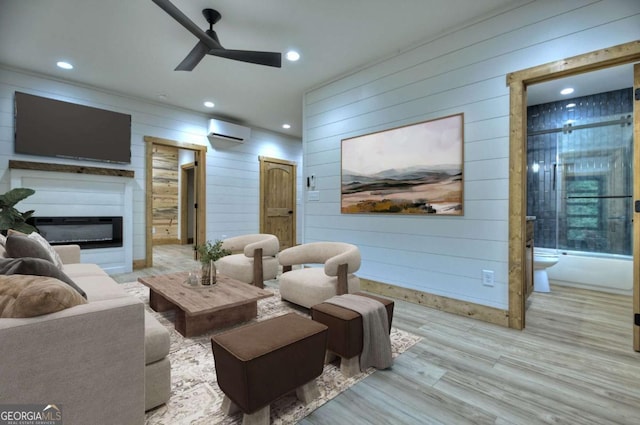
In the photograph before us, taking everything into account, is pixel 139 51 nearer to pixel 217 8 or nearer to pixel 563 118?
pixel 217 8

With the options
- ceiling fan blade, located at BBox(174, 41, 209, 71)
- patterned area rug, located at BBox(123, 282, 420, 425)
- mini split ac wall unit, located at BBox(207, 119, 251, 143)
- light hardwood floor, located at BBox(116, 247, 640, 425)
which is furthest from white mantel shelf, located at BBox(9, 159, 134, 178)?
light hardwood floor, located at BBox(116, 247, 640, 425)

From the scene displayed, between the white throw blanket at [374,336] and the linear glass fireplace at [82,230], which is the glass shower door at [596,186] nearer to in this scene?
the white throw blanket at [374,336]

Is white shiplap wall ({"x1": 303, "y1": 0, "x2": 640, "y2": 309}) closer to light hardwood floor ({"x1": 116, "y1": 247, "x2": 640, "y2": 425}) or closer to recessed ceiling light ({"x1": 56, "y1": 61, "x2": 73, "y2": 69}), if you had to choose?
light hardwood floor ({"x1": 116, "y1": 247, "x2": 640, "y2": 425})

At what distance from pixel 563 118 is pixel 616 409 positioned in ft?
14.2

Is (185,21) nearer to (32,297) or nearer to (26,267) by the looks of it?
(26,267)

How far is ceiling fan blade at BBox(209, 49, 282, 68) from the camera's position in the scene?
2787mm

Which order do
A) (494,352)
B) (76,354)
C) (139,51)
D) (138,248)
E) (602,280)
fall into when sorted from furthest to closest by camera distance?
(138,248) → (602,280) → (139,51) → (494,352) → (76,354)

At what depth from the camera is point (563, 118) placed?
4.42 metres

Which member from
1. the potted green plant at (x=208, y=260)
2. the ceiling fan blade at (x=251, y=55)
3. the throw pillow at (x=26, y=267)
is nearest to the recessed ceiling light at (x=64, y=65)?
the ceiling fan blade at (x=251, y=55)

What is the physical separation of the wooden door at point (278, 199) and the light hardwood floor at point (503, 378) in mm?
4523

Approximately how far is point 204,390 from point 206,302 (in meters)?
0.71

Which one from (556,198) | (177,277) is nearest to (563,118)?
(556,198)

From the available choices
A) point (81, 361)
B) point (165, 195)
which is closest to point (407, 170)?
point (81, 361)

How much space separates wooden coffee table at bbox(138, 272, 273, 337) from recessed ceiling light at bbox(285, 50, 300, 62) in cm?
273
